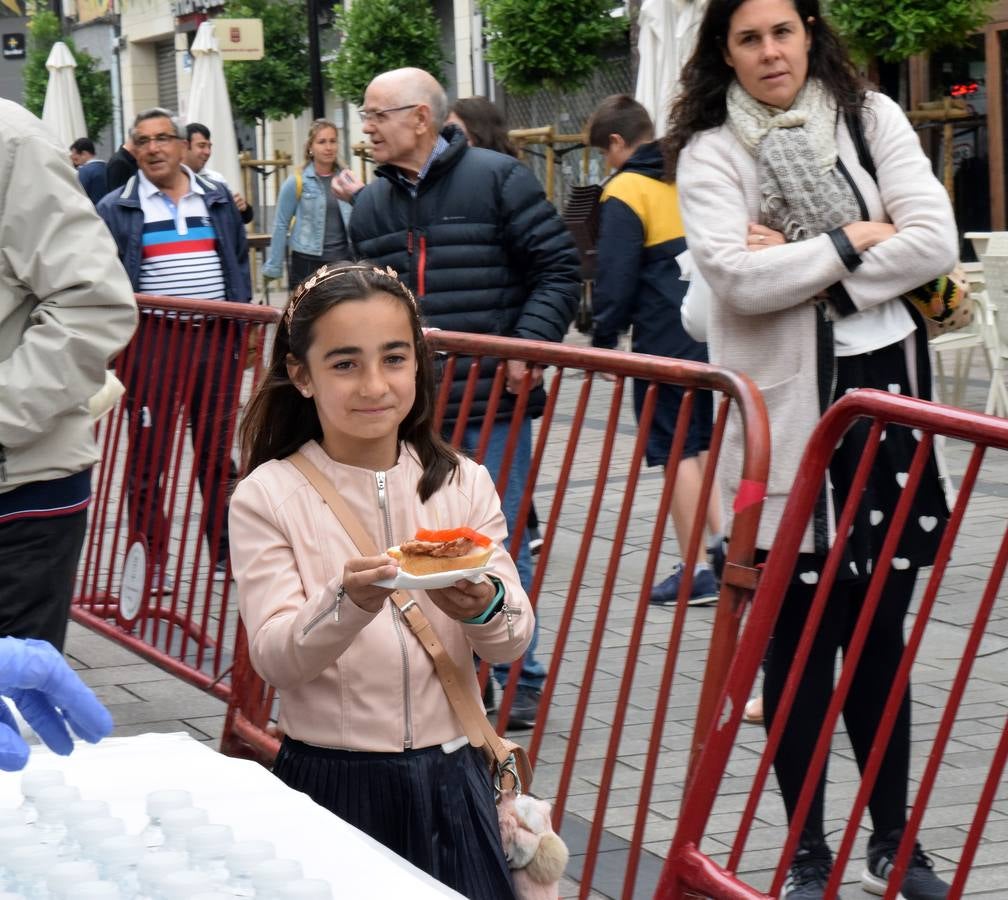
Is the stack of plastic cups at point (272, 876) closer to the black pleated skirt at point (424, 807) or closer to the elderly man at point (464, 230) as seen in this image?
the black pleated skirt at point (424, 807)

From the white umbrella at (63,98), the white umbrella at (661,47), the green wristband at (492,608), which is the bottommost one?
the green wristband at (492,608)

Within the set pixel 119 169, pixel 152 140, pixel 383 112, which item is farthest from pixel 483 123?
pixel 119 169

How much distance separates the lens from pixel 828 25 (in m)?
4.00

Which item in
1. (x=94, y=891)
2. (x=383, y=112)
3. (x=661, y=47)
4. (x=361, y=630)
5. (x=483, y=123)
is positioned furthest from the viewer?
(x=661, y=47)

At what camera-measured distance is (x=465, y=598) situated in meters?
2.50

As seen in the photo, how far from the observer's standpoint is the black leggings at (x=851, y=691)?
3641mm

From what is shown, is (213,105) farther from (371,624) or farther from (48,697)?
(48,697)

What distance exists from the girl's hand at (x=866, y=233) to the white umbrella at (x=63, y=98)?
22.0m

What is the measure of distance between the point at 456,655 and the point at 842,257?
4.71 ft

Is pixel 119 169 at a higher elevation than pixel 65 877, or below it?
higher

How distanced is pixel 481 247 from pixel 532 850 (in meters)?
3.27

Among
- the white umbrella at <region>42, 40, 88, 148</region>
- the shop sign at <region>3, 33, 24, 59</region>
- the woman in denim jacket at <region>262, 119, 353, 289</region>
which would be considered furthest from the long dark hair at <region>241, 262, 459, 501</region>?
the shop sign at <region>3, 33, 24, 59</region>

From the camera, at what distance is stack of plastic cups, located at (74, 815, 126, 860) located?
185 cm

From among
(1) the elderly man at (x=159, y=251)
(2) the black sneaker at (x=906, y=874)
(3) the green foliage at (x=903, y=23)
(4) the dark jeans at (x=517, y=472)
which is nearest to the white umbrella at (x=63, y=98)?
(3) the green foliage at (x=903, y=23)
